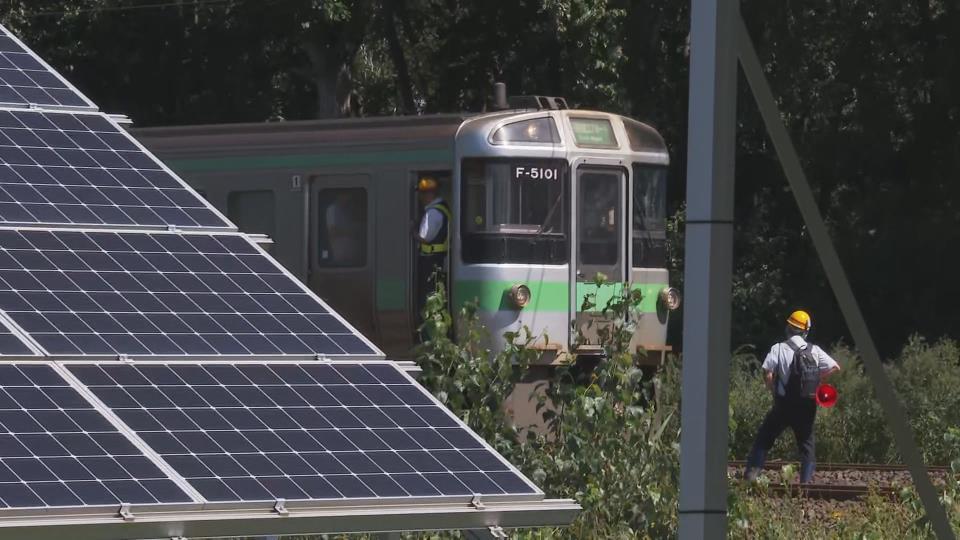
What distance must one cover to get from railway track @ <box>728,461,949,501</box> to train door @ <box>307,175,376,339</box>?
14.0 feet

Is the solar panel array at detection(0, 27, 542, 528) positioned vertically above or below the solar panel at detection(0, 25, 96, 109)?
below

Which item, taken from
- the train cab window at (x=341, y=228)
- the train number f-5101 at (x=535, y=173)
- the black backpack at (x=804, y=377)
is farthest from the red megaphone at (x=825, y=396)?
the train cab window at (x=341, y=228)

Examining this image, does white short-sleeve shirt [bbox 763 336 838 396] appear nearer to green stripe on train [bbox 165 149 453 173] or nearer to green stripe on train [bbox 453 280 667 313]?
green stripe on train [bbox 453 280 667 313]

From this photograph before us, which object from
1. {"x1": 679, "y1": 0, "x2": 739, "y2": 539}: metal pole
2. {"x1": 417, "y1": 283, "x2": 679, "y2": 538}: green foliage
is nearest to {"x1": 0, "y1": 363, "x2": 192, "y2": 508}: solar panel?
{"x1": 679, "y1": 0, "x2": 739, "y2": 539}: metal pole

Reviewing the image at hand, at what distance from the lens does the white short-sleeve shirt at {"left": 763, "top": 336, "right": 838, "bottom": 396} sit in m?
15.9

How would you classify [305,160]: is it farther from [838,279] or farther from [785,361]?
[838,279]

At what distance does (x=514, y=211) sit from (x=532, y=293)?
0.84m

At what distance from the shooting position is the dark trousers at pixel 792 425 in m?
15.8

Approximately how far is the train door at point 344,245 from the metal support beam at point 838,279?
12.9 m

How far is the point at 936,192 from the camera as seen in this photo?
3300 cm

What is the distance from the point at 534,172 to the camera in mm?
18750

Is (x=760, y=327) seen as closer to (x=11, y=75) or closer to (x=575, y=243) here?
(x=575, y=243)

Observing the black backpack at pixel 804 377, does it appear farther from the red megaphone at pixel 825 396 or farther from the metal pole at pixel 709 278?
the metal pole at pixel 709 278

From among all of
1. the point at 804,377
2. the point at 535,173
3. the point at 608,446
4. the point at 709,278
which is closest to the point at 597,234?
the point at 535,173
